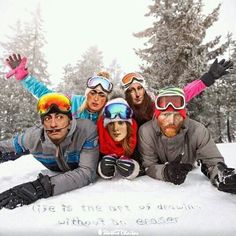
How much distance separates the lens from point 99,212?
2809 millimetres

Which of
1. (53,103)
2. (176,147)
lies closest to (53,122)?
(53,103)

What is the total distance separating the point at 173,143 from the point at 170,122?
348 mm

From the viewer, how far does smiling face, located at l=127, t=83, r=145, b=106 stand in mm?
4960

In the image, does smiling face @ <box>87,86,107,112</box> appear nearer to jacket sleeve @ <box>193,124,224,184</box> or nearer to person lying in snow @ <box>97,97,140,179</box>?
person lying in snow @ <box>97,97,140,179</box>

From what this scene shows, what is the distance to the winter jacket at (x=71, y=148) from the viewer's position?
3.75 metres

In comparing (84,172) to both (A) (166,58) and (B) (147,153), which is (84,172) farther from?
(A) (166,58)

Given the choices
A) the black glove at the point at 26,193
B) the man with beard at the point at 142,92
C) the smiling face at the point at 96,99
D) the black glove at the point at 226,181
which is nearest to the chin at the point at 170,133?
the black glove at the point at 226,181

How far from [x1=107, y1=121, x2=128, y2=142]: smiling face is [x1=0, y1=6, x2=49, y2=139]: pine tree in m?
16.3

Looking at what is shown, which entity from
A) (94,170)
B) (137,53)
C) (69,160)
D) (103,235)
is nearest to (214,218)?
(103,235)

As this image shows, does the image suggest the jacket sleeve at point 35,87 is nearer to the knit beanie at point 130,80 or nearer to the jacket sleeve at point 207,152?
the knit beanie at point 130,80

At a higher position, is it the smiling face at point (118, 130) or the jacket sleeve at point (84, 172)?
the smiling face at point (118, 130)

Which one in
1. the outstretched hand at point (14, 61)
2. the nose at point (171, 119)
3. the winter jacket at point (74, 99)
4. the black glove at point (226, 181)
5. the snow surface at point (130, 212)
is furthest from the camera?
the outstretched hand at point (14, 61)

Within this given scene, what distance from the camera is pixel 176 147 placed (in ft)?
13.4

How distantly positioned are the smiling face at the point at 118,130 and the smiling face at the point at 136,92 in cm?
91
